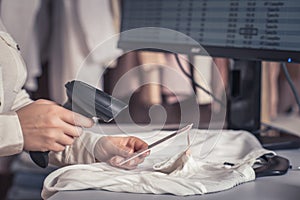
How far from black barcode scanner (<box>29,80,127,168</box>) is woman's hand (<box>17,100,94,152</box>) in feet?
0.05

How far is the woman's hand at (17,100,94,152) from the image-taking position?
644mm

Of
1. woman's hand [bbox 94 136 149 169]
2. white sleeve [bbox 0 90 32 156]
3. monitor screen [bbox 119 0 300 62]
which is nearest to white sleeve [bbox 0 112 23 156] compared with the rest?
white sleeve [bbox 0 90 32 156]

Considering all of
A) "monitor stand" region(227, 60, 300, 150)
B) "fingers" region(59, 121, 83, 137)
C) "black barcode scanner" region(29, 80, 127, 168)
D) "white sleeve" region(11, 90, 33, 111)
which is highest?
"black barcode scanner" region(29, 80, 127, 168)

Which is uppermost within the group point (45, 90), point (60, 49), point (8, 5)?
point (8, 5)

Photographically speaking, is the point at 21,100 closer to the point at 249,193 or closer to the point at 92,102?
the point at 92,102

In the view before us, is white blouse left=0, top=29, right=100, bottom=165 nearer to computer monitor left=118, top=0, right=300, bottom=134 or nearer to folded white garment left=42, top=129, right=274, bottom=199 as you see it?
folded white garment left=42, top=129, right=274, bottom=199

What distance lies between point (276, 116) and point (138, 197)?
2.70ft

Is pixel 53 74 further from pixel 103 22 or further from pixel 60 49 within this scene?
pixel 103 22

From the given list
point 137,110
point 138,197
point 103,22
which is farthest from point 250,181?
point 103,22

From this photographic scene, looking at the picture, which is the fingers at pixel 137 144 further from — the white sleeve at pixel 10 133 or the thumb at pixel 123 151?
the white sleeve at pixel 10 133

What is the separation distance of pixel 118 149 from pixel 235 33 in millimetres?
315

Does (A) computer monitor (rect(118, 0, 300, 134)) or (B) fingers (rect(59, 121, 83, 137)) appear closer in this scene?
(B) fingers (rect(59, 121, 83, 137))

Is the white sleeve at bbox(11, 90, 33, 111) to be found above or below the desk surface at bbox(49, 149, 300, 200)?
above

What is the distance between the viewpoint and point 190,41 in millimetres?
968
